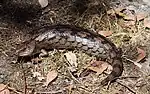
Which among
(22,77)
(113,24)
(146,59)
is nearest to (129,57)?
(146,59)

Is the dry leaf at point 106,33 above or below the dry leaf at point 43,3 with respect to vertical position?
below

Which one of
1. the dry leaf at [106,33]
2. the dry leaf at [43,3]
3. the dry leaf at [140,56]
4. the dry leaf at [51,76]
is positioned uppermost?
the dry leaf at [43,3]

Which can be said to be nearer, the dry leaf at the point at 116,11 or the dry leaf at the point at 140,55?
the dry leaf at the point at 140,55

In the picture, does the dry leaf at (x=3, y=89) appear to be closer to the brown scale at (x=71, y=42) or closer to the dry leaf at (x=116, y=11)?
the brown scale at (x=71, y=42)

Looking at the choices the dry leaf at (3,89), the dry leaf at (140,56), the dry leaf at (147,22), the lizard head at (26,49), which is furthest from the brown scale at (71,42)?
the dry leaf at (147,22)

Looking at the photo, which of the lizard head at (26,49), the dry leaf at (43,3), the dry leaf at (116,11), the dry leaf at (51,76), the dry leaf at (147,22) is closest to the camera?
the dry leaf at (51,76)

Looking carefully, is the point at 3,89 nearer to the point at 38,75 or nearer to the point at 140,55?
the point at 38,75
